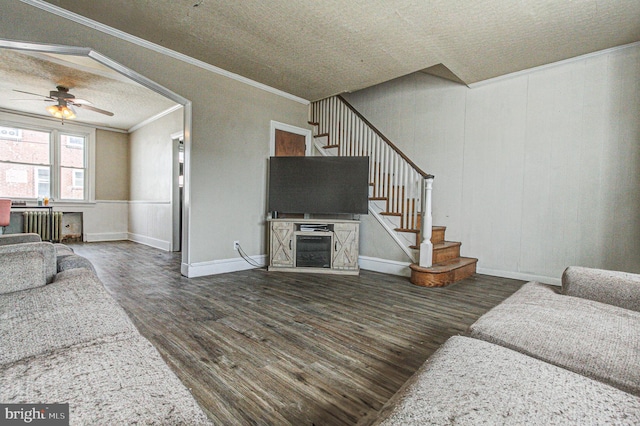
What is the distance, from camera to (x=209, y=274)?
397cm

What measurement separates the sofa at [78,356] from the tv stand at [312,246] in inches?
112

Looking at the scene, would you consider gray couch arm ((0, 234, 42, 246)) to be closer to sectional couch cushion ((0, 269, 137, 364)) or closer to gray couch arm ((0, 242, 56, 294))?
gray couch arm ((0, 242, 56, 294))

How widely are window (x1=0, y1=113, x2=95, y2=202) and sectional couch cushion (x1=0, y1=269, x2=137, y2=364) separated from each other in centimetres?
707

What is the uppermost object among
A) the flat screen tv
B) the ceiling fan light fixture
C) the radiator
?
the ceiling fan light fixture

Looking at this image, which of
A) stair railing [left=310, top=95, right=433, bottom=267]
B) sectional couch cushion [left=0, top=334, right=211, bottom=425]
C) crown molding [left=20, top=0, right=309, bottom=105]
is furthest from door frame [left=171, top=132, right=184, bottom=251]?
sectional couch cushion [left=0, top=334, right=211, bottom=425]

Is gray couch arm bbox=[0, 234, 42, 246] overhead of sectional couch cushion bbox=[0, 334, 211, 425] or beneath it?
overhead

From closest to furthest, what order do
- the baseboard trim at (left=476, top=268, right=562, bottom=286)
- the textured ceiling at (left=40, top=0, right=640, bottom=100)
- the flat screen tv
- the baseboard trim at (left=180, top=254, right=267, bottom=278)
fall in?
the textured ceiling at (left=40, top=0, right=640, bottom=100)
the baseboard trim at (left=476, top=268, right=562, bottom=286)
the baseboard trim at (left=180, top=254, right=267, bottom=278)
the flat screen tv

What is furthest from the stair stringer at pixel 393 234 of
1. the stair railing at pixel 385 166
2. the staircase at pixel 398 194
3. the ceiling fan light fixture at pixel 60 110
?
the ceiling fan light fixture at pixel 60 110

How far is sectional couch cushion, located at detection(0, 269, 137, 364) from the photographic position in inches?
38.0

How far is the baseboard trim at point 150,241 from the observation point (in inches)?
239

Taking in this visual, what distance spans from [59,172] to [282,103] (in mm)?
5666

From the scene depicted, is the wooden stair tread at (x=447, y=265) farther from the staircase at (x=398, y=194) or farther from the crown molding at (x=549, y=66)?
the crown molding at (x=549, y=66)

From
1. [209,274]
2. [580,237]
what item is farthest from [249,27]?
[580,237]

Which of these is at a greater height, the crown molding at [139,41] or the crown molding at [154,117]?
the crown molding at [154,117]
